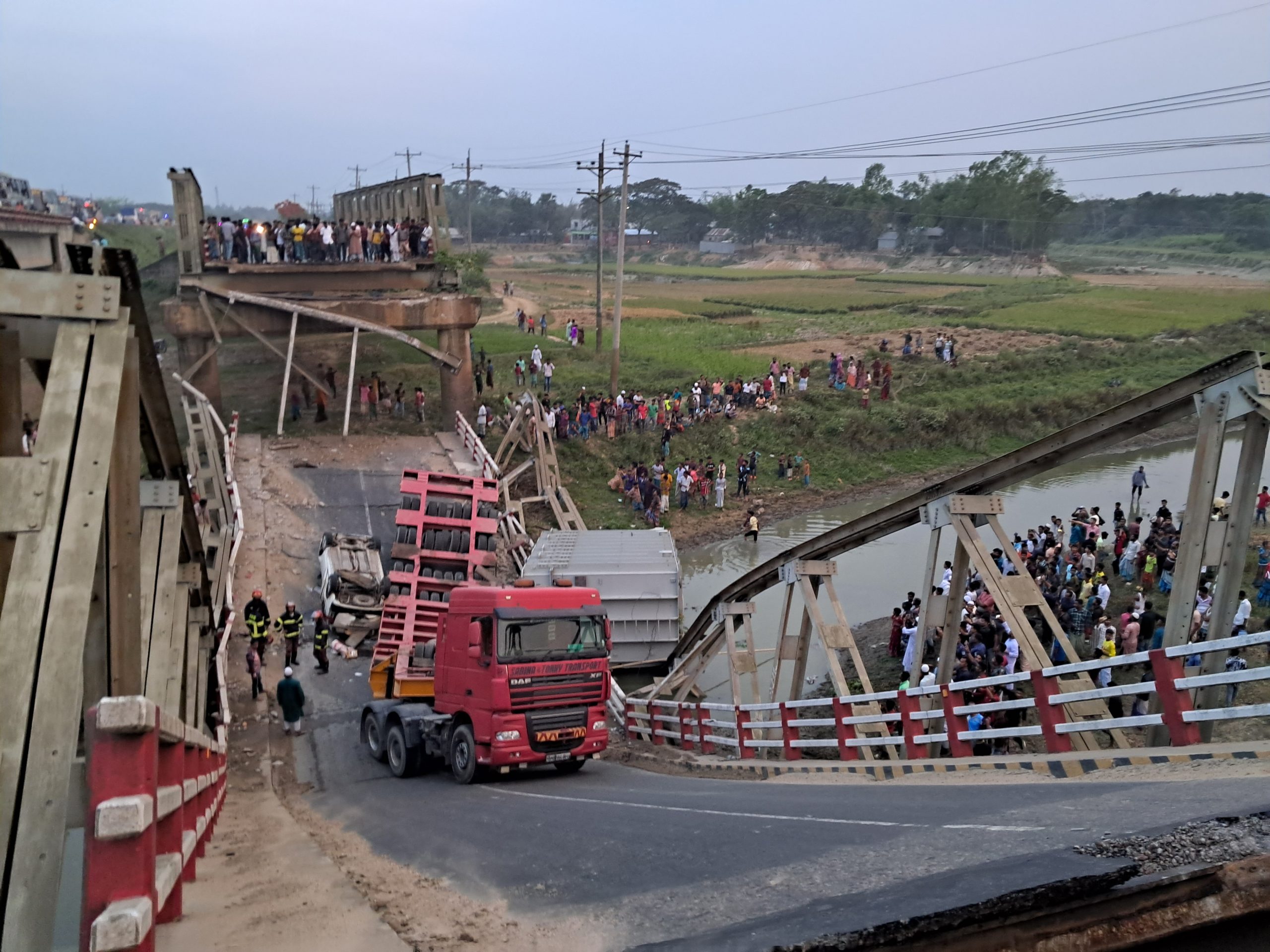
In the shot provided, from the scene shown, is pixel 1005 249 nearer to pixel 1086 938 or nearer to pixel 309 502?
pixel 309 502

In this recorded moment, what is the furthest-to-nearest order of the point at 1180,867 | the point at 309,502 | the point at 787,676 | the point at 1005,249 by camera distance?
the point at 1005,249
the point at 309,502
the point at 787,676
the point at 1180,867

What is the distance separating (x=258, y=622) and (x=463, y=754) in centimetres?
586

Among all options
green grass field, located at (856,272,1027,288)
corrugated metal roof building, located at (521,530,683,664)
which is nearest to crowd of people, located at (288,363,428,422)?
corrugated metal roof building, located at (521,530,683,664)

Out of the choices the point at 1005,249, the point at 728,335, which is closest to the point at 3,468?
the point at 728,335

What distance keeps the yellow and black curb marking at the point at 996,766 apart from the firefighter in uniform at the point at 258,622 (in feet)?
28.7

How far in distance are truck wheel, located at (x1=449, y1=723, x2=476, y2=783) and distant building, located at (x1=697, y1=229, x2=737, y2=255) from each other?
12780cm

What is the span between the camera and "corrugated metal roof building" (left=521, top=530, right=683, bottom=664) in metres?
21.3

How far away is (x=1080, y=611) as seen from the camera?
64.4 feet

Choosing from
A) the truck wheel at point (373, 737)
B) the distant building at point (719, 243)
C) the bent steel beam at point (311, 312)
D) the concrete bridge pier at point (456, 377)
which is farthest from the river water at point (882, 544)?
the distant building at point (719, 243)

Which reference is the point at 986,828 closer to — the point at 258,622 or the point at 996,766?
the point at 996,766

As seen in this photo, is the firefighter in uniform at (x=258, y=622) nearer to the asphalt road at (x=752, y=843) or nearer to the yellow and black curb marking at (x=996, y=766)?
the asphalt road at (x=752, y=843)

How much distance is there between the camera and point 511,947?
6.31 metres

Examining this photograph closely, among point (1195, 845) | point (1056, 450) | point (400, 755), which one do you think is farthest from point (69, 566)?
point (400, 755)

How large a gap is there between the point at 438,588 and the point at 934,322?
5159 cm
